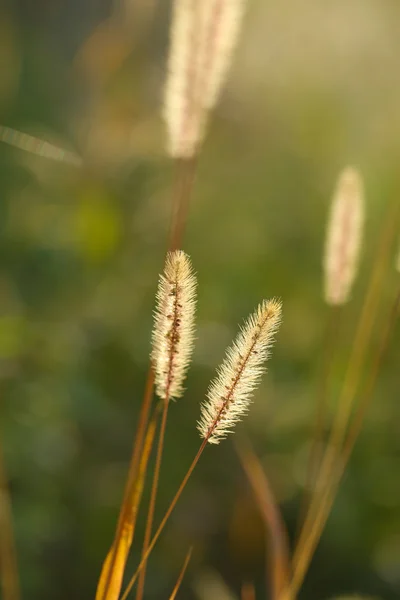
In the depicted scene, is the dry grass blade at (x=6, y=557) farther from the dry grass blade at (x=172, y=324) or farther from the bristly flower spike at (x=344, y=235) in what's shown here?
the bristly flower spike at (x=344, y=235)

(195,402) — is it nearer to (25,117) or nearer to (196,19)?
(196,19)

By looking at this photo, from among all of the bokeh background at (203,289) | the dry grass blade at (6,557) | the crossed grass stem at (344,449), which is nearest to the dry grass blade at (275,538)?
the crossed grass stem at (344,449)

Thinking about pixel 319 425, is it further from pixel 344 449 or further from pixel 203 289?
pixel 203 289

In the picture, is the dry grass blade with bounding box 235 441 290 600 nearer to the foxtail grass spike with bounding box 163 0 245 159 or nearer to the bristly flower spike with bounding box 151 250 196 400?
the bristly flower spike with bounding box 151 250 196 400

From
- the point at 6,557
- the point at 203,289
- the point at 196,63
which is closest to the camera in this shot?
the point at 196,63

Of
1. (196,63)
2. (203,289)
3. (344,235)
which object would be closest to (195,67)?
(196,63)

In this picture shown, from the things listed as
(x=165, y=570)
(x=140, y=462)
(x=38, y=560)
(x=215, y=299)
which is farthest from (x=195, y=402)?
(x=140, y=462)

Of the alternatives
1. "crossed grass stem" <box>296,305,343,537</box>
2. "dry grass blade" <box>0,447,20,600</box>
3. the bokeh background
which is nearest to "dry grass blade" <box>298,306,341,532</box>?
"crossed grass stem" <box>296,305,343,537</box>
